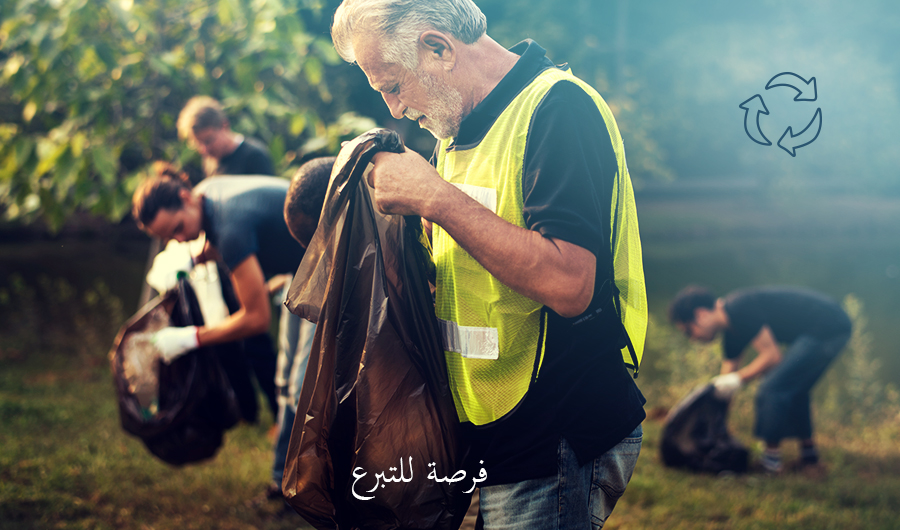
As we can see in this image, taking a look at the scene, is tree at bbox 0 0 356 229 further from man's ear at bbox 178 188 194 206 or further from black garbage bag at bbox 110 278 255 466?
black garbage bag at bbox 110 278 255 466

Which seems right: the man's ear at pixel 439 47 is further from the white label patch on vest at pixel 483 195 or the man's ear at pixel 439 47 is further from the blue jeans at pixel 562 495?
the blue jeans at pixel 562 495

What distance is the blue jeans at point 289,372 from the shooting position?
2.87m

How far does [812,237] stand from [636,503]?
12608 millimetres

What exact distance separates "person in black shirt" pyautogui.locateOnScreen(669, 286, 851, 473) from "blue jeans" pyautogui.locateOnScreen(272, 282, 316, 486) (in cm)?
266

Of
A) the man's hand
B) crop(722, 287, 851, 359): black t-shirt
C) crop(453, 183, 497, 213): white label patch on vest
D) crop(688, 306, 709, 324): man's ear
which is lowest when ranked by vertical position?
crop(688, 306, 709, 324): man's ear

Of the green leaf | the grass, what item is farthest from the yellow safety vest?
the green leaf

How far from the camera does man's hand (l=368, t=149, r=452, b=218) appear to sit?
1.10 m

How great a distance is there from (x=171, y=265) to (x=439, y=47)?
2026 mm

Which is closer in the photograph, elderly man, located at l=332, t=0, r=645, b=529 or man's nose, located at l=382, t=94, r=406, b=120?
elderly man, located at l=332, t=0, r=645, b=529

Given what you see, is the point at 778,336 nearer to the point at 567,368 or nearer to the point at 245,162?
the point at 245,162

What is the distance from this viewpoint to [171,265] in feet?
9.15

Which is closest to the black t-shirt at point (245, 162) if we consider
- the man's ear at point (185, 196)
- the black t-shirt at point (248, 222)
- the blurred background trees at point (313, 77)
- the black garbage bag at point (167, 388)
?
the blurred background trees at point (313, 77)

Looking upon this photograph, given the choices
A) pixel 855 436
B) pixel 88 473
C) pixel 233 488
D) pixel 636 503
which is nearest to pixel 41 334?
pixel 88 473

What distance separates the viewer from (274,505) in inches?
129
